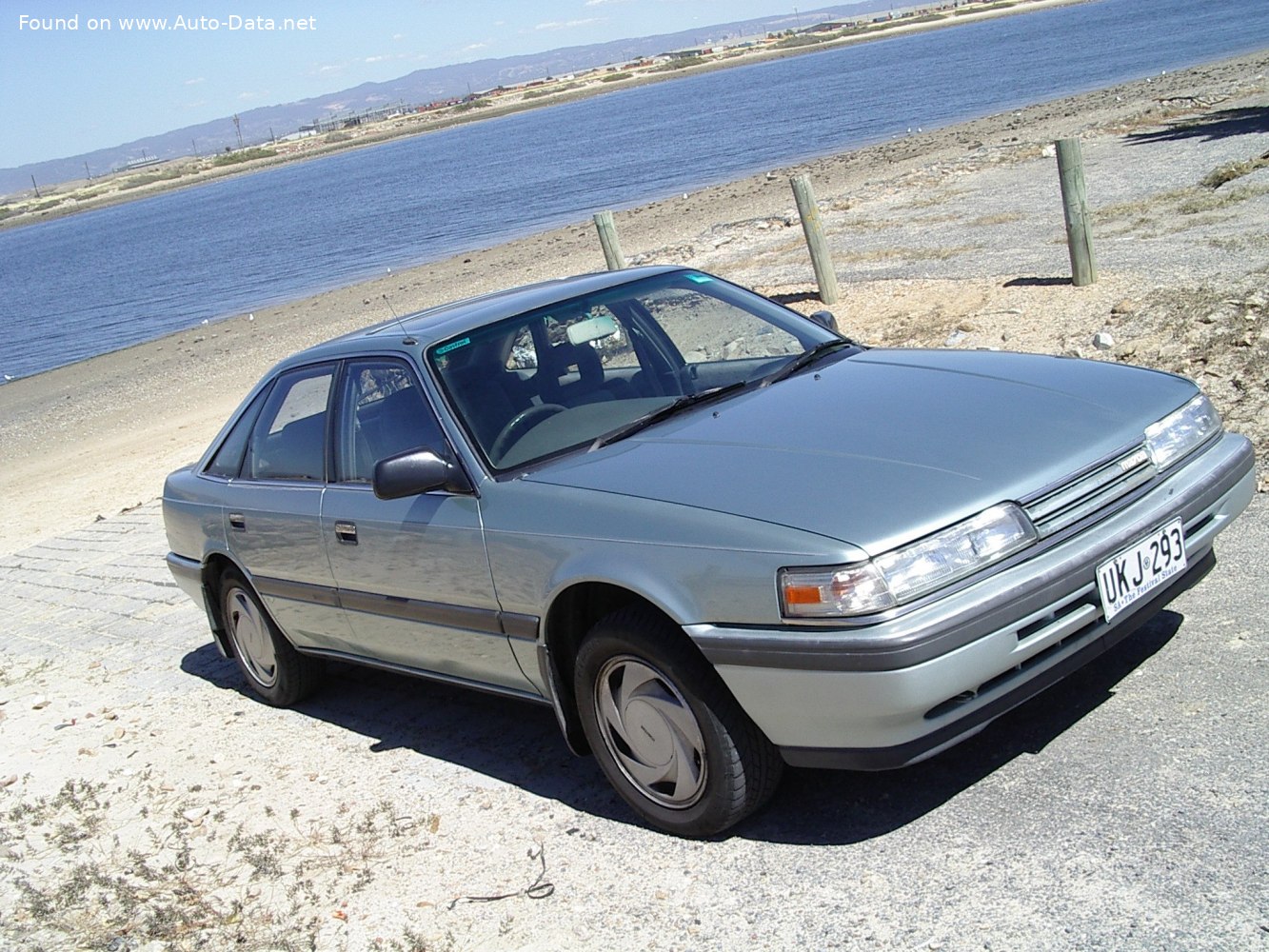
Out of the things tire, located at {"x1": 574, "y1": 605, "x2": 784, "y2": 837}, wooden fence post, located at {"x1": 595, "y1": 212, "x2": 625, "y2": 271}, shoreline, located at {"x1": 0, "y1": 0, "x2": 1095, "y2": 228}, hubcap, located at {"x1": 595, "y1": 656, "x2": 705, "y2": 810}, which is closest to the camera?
tire, located at {"x1": 574, "y1": 605, "x2": 784, "y2": 837}

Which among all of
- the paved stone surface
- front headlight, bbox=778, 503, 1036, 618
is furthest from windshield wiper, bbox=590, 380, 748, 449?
the paved stone surface

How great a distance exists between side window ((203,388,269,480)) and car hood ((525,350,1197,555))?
2.30 metres

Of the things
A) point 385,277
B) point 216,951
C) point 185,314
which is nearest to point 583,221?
point 385,277

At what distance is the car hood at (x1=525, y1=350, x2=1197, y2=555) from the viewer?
3693mm

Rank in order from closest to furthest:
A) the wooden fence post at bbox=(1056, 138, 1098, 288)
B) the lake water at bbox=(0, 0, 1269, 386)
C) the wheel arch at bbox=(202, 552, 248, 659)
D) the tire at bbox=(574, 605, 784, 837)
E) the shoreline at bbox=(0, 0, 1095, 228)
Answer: the tire at bbox=(574, 605, 784, 837)
the wheel arch at bbox=(202, 552, 248, 659)
the wooden fence post at bbox=(1056, 138, 1098, 288)
the lake water at bbox=(0, 0, 1269, 386)
the shoreline at bbox=(0, 0, 1095, 228)

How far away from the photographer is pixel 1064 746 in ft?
13.4

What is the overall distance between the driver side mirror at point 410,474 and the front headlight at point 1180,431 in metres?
2.27

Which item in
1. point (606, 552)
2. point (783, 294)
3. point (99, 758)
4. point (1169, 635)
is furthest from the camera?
point (783, 294)

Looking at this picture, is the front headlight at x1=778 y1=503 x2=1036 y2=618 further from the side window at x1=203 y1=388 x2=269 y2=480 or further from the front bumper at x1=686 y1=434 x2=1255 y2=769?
the side window at x1=203 y1=388 x2=269 y2=480

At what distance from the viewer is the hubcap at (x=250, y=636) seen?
6.29 meters

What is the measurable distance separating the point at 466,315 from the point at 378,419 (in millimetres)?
551

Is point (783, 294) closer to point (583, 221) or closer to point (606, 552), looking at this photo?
point (606, 552)

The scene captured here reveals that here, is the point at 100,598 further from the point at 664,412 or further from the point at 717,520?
the point at 717,520

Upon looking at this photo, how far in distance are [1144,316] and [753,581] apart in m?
6.48
